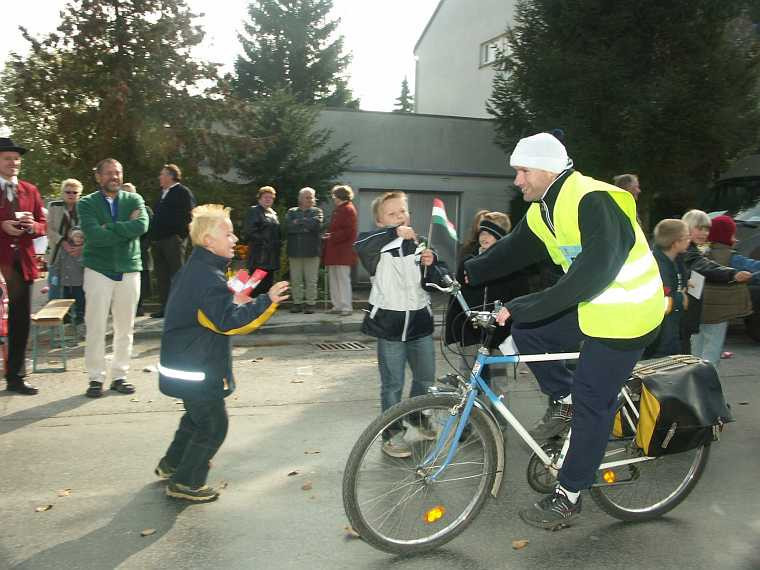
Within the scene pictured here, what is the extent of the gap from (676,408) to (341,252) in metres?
8.46

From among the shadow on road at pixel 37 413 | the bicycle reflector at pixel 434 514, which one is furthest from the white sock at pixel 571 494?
the shadow on road at pixel 37 413

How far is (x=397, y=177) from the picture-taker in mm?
20781

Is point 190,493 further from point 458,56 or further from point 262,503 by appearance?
point 458,56

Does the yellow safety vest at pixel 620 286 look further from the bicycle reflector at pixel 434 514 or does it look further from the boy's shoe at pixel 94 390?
the boy's shoe at pixel 94 390

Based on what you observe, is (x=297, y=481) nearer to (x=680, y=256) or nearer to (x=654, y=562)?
(x=654, y=562)

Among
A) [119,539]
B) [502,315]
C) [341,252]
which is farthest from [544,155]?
[341,252]

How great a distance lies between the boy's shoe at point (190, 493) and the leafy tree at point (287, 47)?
37.6m

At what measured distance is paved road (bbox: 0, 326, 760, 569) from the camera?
389cm

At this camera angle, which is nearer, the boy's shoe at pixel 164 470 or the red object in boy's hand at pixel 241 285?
the red object in boy's hand at pixel 241 285

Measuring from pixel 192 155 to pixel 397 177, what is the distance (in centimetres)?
558

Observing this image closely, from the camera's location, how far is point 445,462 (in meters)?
3.85

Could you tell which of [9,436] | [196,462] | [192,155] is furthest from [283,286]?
[192,155]

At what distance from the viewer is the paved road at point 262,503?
3.89 m

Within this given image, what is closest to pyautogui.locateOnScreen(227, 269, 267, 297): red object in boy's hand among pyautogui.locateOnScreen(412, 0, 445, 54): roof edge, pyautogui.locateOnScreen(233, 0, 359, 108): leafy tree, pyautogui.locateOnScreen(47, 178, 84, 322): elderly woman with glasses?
pyautogui.locateOnScreen(47, 178, 84, 322): elderly woman with glasses
